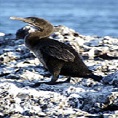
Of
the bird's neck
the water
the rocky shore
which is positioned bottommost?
the rocky shore

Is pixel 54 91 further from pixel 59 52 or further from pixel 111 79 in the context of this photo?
pixel 111 79

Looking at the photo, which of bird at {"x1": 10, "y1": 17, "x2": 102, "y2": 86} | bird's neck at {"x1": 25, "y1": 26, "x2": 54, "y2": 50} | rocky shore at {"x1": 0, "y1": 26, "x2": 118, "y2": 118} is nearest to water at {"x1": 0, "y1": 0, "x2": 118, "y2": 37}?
rocky shore at {"x1": 0, "y1": 26, "x2": 118, "y2": 118}

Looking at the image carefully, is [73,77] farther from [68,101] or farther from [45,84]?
[68,101]

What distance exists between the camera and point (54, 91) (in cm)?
718

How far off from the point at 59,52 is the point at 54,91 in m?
0.77

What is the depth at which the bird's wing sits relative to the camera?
25.2ft

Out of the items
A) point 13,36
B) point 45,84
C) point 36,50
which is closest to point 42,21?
point 36,50

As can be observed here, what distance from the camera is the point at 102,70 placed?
8562 mm

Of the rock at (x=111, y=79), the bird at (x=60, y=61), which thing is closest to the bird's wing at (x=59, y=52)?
the bird at (x=60, y=61)

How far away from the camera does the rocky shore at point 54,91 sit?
6.48 metres

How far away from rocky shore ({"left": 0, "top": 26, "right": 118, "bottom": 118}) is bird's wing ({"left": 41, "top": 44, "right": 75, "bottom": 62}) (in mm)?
383

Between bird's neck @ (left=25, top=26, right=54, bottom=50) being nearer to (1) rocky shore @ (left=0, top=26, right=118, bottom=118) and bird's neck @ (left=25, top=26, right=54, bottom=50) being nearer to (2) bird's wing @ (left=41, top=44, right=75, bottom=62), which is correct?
(2) bird's wing @ (left=41, top=44, right=75, bottom=62)

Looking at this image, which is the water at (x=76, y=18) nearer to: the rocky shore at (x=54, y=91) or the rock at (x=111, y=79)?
the rocky shore at (x=54, y=91)

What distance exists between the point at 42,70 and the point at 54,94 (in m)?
1.77
